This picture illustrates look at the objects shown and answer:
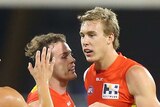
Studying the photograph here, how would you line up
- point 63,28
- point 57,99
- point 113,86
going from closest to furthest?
1. point 113,86
2. point 57,99
3. point 63,28

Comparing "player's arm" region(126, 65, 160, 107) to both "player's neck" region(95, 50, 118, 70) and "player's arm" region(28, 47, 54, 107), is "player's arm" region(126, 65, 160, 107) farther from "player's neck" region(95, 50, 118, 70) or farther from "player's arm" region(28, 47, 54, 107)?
"player's arm" region(28, 47, 54, 107)

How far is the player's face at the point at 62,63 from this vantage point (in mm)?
2844

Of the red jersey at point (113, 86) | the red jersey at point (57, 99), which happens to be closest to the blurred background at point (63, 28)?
the red jersey at point (57, 99)

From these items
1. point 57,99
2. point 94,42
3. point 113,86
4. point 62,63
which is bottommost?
point 57,99

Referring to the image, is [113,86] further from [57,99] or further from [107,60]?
[57,99]

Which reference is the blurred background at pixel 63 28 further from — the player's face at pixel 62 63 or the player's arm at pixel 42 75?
the player's arm at pixel 42 75

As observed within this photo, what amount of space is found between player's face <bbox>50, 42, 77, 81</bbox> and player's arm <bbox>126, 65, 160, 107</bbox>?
22.1 inches

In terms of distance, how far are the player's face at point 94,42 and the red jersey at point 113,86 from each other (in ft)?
0.37

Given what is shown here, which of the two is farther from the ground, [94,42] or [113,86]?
[94,42]

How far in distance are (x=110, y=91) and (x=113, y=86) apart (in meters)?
0.04

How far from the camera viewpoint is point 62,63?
285cm

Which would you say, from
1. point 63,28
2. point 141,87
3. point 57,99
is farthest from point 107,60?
point 63,28

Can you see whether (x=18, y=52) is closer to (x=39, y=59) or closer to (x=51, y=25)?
(x=51, y=25)

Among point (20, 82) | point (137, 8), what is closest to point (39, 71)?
point (20, 82)
